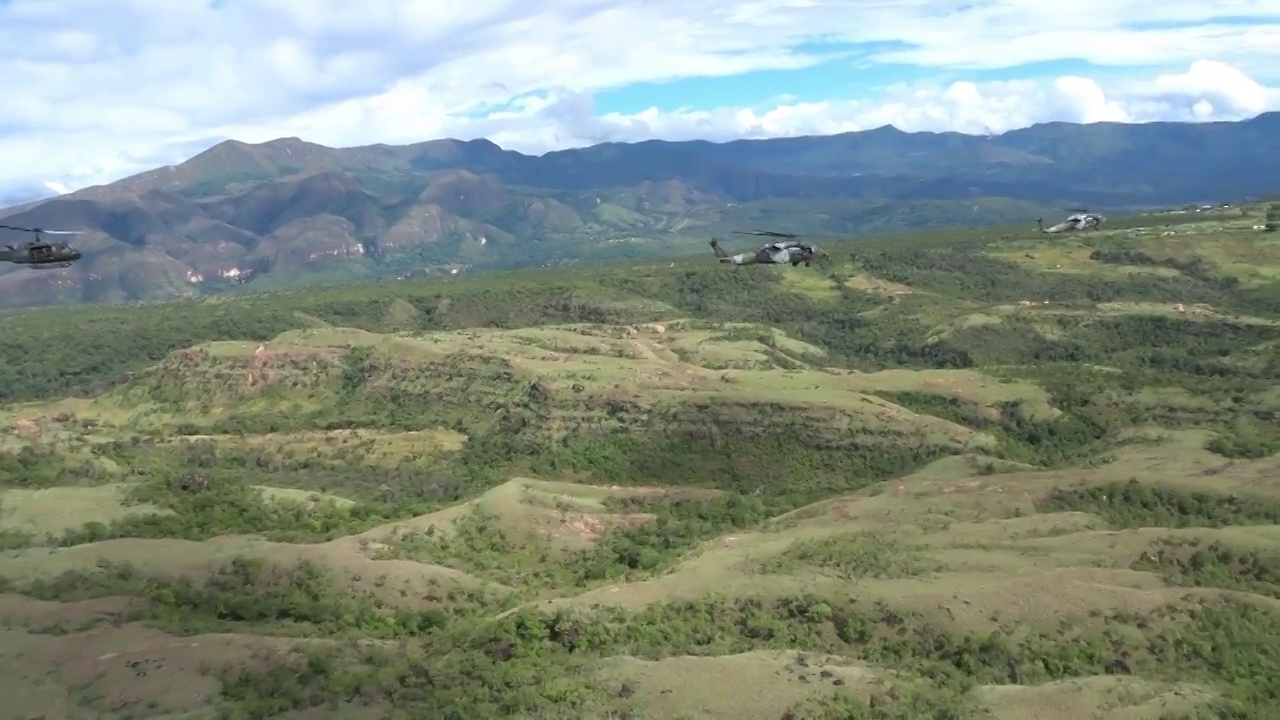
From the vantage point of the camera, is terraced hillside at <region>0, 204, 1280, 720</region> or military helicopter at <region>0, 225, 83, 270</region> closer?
terraced hillside at <region>0, 204, 1280, 720</region>

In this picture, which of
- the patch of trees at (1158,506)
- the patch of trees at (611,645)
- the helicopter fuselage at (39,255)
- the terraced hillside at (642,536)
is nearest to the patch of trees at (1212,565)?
the terraced hillside at (642,536)

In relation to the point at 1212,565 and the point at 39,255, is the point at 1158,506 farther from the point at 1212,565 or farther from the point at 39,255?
the point at 39,255

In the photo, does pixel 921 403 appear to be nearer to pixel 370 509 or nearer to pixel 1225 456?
pixel 1225 456

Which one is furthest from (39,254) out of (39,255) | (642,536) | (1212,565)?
(1212,565)

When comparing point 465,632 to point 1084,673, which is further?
point 465,632

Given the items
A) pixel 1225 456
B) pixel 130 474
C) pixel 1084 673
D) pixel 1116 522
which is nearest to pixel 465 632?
pixel 1084 673


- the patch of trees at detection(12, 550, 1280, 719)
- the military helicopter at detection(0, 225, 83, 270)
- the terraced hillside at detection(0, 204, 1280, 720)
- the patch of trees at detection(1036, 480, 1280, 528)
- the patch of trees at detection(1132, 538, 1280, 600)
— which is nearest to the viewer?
the patch of trees at detection(12, 550, 1280, 719)

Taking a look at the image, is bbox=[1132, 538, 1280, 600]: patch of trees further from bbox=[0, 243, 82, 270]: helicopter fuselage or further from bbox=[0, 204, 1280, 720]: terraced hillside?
bbox=[0, 243, 82, 270]: helicopter fuselage

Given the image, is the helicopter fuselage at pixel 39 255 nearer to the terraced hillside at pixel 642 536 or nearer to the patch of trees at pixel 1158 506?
the terraced hillside at pixel 642 536

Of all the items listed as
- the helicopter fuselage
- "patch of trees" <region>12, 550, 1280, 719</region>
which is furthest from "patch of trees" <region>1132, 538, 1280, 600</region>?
the helicopter fuselage
